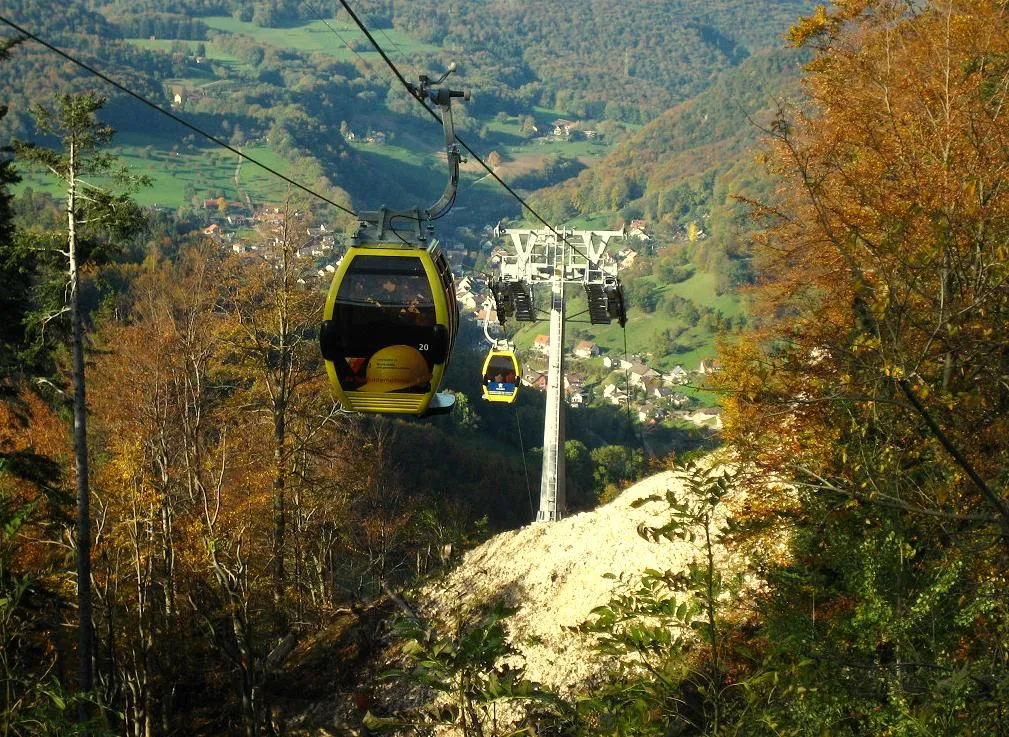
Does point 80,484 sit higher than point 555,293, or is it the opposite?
point 555,293

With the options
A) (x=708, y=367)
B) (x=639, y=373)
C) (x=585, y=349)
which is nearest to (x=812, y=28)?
(x=708, y=367)

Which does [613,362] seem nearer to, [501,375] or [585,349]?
[585,349]

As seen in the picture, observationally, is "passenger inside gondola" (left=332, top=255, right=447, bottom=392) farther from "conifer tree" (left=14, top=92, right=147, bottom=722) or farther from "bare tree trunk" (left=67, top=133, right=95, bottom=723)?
"bare tree trunk" (left=67, top=133, right=95, bottom=723)

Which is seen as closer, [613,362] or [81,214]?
[81,214]

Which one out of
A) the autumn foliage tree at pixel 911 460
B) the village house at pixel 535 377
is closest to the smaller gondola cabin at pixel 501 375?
the autumn foliage tree at pixel 911 460

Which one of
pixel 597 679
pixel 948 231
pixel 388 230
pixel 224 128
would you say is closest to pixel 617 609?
pixel 948 231

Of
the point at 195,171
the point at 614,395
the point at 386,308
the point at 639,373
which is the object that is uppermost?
the point at 195,171

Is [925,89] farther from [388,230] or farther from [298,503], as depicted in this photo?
[298,503]
